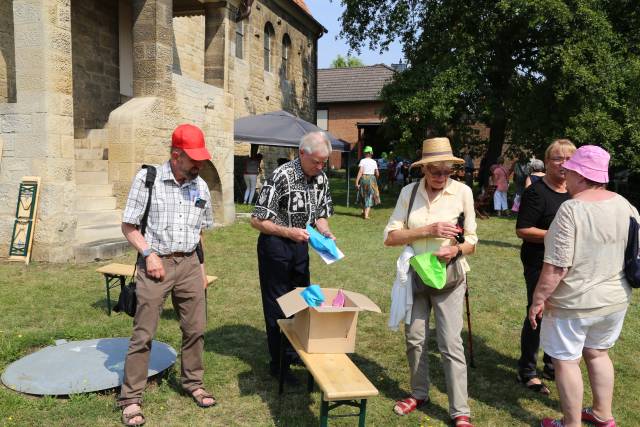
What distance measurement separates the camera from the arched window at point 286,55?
2214cm

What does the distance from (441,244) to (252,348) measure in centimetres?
225

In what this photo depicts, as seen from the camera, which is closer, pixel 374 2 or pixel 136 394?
pixel 136 394

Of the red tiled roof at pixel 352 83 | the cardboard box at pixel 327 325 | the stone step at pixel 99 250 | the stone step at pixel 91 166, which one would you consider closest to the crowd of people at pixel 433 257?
the cardboard box at pixel 327 325

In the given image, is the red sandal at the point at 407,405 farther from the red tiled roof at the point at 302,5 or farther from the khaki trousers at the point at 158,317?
the red tiled roof at the point at 302,5

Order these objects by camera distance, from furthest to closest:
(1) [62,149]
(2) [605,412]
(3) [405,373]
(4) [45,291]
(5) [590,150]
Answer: (1) [62,149] < (4) [45,291] < (3) [405,373] < (2) [605,412] < (5) [590,150]

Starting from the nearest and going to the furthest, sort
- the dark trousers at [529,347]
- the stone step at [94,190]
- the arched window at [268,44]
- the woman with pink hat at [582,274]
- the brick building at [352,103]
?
1. the woman with pink hat at [582,274]
2. the dark trousers at [529,347]
3. the stone step at [94,190]
4. the arched window at [268,44]
5. the brick building at [352,103]

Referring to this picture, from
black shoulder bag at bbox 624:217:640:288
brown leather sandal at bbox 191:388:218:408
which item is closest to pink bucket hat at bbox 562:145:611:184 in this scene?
black shoulder bag at bbox 624:217:640:288

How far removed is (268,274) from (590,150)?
2.36 metres

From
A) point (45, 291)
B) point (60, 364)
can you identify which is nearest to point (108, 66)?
point (45, 291)

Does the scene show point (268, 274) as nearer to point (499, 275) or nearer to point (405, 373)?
point (405, 373)

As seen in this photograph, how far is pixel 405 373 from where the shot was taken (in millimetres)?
4422

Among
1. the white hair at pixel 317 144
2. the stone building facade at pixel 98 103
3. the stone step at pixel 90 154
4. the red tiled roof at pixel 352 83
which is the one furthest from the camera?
the red tiled roof at pixel 352 83

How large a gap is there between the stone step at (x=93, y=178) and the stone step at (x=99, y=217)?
0.96 metres

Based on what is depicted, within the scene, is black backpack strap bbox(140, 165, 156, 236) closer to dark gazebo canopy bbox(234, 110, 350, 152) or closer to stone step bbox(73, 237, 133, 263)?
stone step bbox(73, 237, 133, 263)
